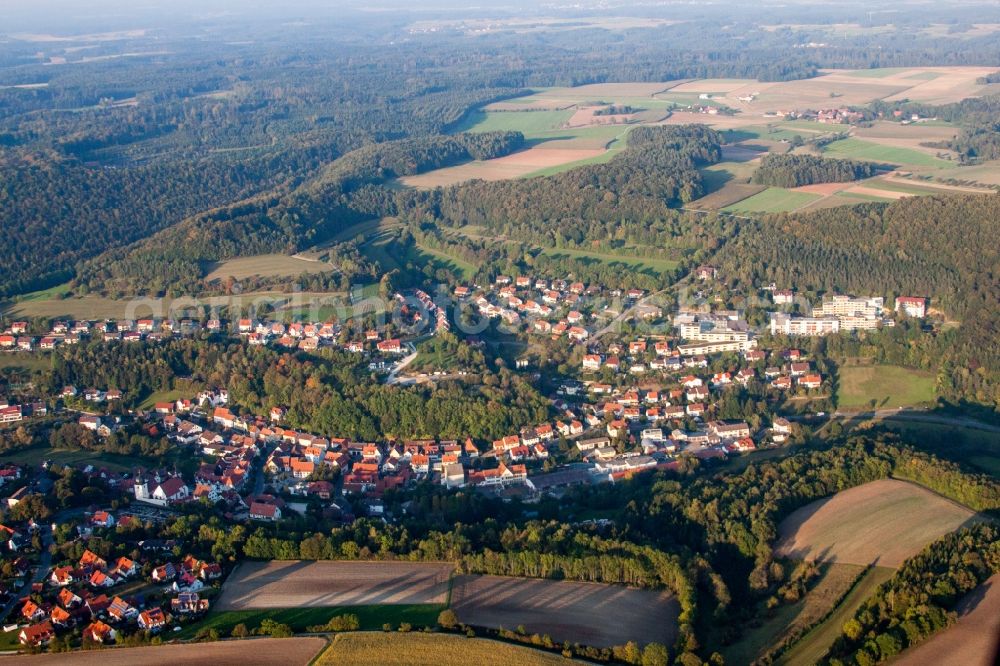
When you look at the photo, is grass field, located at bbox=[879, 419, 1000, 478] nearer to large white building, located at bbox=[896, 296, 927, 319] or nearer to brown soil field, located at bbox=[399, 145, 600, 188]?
large white building, located at bbox=[896, 296, 927, 319]

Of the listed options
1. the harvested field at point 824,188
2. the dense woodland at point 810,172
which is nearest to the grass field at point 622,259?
the harvested field at point 824,188

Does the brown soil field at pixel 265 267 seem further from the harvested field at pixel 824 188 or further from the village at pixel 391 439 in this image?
the harvested field at pixel 824 188

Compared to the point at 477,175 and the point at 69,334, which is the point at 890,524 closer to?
the point at 69,334

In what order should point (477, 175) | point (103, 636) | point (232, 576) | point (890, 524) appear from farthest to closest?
point (477, 175) → point (890, 524) → point (232, 576) → point (103, 636)

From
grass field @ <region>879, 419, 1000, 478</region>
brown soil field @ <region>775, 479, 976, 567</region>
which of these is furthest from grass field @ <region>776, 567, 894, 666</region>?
grass field @ <region>879, 419, 1000, 478</region>

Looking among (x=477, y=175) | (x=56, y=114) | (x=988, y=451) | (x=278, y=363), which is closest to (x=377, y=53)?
(x=56, y=114)

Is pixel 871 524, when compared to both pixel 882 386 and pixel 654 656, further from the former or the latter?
pixel 882 386

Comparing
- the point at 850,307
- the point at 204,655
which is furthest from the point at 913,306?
the point at 204,655

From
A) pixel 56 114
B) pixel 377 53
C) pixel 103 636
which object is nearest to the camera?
pixel 103 636
